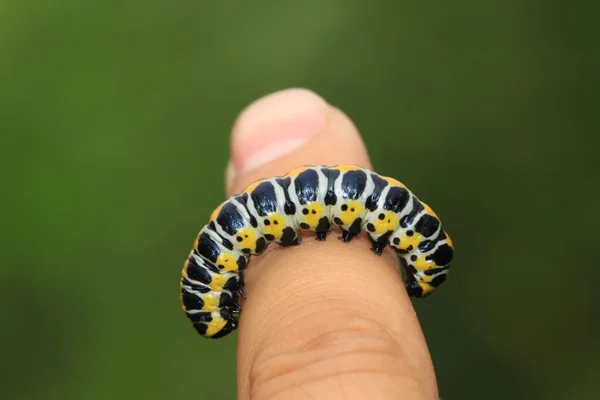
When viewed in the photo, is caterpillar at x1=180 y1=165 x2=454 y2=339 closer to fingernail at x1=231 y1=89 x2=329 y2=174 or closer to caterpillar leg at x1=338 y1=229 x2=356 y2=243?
caterpillar leg at x1=338 y1=229 x2=356 y2=243

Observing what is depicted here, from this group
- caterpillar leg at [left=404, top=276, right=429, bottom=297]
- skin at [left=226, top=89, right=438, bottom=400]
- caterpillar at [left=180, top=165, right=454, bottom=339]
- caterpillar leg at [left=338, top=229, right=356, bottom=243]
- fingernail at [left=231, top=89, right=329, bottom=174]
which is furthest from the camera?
fingernail at [left=231, top=89, right=329, bottom=174]

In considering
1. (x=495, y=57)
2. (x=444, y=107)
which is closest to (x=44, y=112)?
(x=444, y=107)

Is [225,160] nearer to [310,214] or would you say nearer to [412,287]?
[412,287]

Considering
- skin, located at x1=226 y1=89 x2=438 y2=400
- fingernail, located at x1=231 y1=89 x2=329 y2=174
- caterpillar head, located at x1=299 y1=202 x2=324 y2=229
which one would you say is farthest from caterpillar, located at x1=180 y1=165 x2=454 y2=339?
fingernail, located at x1=231 y1=89 x2=329 y2=174

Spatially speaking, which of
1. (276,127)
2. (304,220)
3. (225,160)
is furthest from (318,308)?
(225,160)

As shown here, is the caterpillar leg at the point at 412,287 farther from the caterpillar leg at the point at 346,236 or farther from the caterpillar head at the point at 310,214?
the caterpillar head at the point at 310,214

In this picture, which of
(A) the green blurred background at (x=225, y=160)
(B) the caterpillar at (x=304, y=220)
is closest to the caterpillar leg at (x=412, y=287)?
(B) the caterpillar at (x=304, y=220)

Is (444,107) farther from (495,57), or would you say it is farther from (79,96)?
(79,96)
